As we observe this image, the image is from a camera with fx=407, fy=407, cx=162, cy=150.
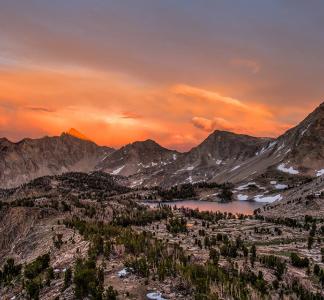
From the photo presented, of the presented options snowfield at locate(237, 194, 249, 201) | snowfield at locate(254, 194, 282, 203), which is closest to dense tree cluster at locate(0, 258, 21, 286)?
snowfield at locate(254, 194, 282, 203)

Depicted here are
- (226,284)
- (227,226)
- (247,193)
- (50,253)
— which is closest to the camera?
(226,284)

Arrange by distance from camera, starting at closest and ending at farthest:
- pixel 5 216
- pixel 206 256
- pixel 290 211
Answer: pixel 206 256 → pixel 5 216 → pixel 290 211

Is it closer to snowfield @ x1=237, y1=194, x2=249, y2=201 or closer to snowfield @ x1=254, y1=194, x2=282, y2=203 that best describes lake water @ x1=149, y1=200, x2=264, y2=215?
snowfield @ x1=254, y1=194, x2=282, y2=203

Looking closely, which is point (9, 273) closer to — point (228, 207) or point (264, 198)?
point (228, 207)

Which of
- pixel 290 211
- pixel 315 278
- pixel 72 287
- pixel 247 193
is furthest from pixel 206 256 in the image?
pixel 247 193

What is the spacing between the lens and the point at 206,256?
36.3m

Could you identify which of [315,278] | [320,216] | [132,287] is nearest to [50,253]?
[132,287]

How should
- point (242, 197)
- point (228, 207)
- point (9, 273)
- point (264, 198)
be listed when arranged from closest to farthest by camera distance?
point (9, 273) → point (228, 207) → point (264, 198) → point (242, 197)

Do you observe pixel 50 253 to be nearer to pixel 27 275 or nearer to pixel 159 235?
pixel 27 275

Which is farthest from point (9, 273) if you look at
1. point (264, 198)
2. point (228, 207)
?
point (264, 198)

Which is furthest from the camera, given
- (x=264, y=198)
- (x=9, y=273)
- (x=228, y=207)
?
(x=264, y=198)

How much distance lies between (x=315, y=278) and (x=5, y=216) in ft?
172

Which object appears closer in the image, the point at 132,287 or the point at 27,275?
the point at 132,287

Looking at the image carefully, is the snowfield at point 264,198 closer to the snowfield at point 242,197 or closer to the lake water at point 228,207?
the snowfield at point 242,197
